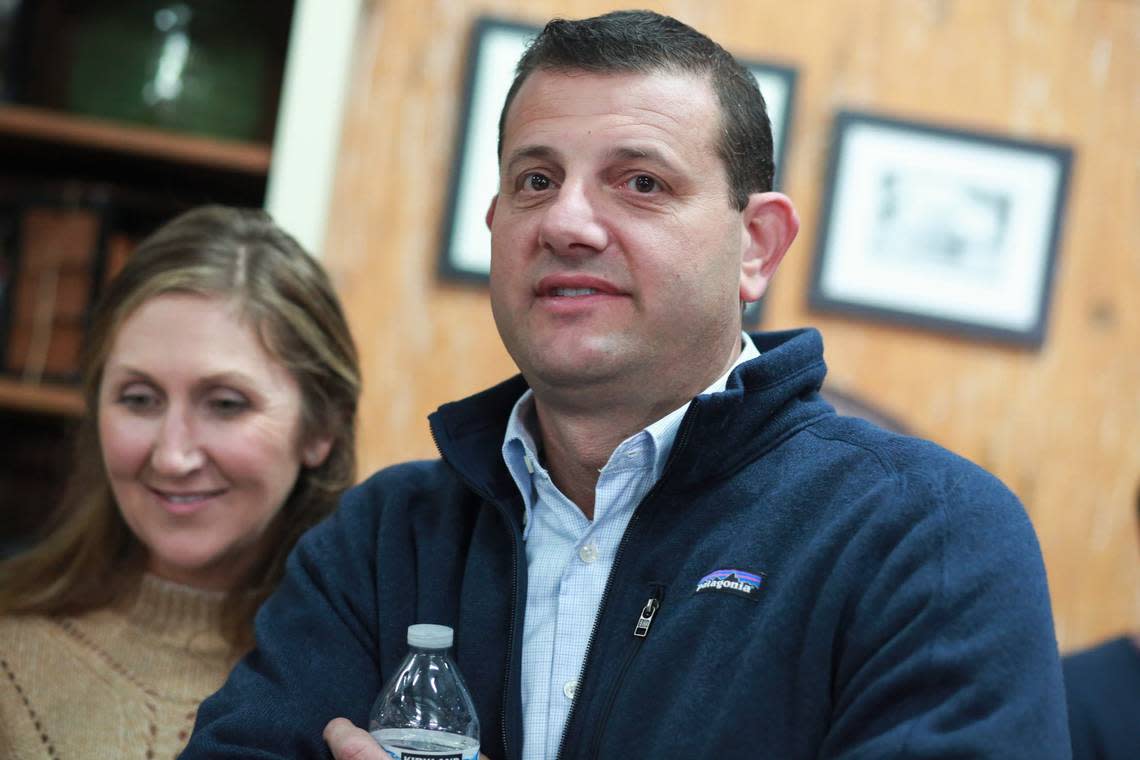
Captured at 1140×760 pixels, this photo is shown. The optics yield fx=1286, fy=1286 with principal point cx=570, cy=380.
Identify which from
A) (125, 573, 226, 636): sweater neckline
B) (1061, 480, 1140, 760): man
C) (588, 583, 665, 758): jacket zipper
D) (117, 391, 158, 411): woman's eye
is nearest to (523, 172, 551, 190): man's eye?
(588, 583, 665, 758): jacket zipper

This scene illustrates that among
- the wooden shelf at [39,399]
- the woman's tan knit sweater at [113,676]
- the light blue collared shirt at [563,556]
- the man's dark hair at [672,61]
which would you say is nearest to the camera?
the light blue collared shirt at [563,556]

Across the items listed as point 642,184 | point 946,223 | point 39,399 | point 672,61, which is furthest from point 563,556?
point 946,223

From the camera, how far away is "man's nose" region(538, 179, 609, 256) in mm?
1333

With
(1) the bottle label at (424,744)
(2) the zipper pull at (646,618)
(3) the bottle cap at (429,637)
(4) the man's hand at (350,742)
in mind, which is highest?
(2) the zipper pull at (646,618)

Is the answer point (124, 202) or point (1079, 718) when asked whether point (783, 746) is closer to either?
point (1079, 718)

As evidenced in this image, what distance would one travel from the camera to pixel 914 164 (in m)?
2.69

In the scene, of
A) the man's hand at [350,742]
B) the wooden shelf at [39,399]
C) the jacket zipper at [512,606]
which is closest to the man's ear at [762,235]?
the jacket zipper at [512,606]

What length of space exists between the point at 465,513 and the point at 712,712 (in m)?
0.43

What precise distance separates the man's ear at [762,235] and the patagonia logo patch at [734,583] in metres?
0.38

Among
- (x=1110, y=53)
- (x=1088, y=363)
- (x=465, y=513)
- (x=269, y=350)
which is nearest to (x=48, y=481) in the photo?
(x=269, y=350)

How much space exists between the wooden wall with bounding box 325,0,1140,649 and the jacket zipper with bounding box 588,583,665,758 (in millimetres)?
1465

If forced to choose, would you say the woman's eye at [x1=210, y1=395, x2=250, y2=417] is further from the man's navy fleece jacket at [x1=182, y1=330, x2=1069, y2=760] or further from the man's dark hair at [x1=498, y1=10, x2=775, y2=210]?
the man's dark hair at [x1=498, y1=10, x2=775, y2=210]

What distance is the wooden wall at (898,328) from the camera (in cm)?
269

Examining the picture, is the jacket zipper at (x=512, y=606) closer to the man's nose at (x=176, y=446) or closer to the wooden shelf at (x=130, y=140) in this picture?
the man's nose at (x=176, y=446)
